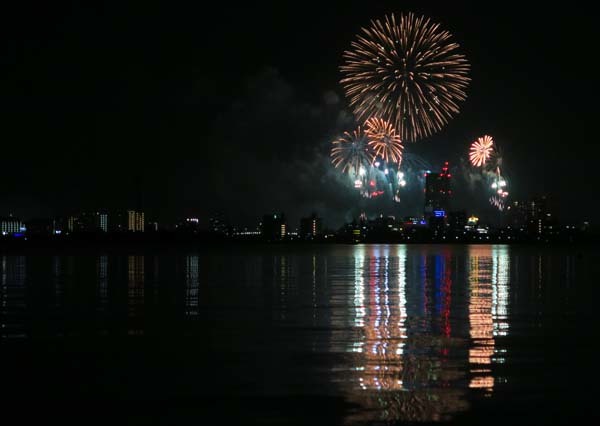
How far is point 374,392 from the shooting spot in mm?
15398

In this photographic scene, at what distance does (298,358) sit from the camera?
19.6 m

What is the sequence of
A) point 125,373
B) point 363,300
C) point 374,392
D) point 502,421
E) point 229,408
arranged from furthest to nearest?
point 363,300, point 125,373, point 374,392, point 229,408, point 502,421

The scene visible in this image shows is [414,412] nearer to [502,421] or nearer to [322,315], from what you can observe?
[502,421]

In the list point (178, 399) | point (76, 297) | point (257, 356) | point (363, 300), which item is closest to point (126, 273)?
point (76, 297)

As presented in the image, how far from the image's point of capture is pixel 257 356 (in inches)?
786

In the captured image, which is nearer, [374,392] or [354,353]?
[374,392]

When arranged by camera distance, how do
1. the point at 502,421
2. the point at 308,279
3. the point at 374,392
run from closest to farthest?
the point at 502,421 → the point at 374,392 → the point at 308,279

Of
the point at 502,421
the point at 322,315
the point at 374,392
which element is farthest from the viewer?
the point at 322,315

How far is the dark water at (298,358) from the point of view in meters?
14.2

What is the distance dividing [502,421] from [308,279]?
39.2m

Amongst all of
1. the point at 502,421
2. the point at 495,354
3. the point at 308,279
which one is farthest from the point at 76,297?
the point at 502,421

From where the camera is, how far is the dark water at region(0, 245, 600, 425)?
46.6ft

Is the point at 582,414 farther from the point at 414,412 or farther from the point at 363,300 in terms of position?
the point at 363,300

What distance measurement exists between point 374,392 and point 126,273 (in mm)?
46842
